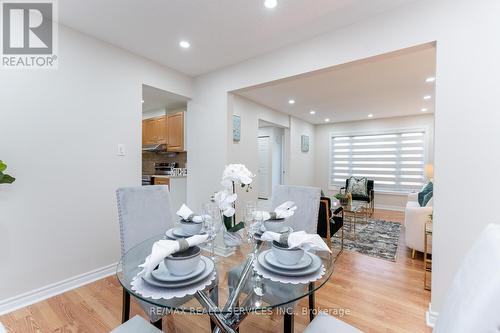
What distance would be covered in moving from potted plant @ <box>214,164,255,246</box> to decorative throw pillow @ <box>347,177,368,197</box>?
4812 mm

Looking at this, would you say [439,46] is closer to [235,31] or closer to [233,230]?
[235,31]

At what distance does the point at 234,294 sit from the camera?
3.44ft

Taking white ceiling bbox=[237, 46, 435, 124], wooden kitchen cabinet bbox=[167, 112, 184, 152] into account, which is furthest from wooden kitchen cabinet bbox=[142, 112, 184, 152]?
white ceiling bbox=[237, 46, 435, 124]

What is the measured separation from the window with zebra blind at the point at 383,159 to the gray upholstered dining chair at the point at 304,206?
5.29 meters

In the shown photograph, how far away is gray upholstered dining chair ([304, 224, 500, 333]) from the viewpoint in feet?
1.65

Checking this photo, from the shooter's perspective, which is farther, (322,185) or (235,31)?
(322,185)

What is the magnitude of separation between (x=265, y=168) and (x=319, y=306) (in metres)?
4.95

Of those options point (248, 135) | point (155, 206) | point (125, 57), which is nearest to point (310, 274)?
point (155, 206)

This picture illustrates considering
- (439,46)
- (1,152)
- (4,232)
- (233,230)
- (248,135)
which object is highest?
(439,46)

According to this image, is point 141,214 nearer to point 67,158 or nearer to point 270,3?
point 67,158

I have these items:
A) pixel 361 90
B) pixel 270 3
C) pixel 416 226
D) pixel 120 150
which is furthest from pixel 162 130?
pixel 416 226

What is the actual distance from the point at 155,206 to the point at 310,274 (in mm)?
1280

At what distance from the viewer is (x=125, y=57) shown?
8.44 ft

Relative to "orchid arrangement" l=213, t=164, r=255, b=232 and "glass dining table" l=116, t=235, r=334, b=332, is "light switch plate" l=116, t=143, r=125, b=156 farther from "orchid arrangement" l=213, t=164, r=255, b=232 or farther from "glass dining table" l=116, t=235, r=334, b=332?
"orchid arrangement" l=213, t=164, r=255, b=232
